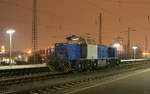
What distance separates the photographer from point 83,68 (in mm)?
20141

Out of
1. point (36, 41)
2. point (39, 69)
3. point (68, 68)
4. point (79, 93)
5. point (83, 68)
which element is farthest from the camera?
point (36, 41)

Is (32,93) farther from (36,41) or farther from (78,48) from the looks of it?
(36,41)

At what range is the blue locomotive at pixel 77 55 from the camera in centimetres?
1920

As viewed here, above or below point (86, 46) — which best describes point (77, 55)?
below

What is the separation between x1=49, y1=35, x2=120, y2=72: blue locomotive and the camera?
19.2 meters

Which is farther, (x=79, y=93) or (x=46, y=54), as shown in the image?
(x=46, y=54)

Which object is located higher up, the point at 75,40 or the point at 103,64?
the point at 75,40

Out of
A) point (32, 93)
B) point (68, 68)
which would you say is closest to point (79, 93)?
point (32, 93)

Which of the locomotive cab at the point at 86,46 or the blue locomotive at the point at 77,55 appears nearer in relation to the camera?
the blue locomotive at the point at 77,55

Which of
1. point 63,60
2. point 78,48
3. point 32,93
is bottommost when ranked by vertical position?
point 32,93

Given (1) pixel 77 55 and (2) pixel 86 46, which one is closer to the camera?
(1) pixel 77 55

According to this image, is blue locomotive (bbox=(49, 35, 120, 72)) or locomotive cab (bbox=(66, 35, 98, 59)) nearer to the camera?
blue locomotive (bbox=(49, 35, 120, 72))

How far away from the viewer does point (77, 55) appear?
20.2m

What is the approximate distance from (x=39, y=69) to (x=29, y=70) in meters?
1.54
